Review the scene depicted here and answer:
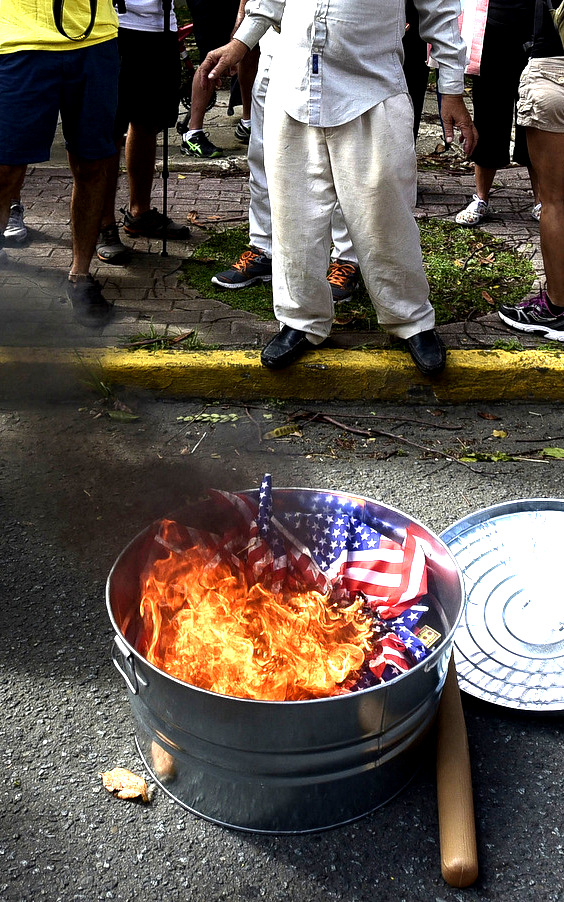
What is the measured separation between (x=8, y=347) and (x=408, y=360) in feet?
6.43

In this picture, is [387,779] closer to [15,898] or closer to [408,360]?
[15,898]

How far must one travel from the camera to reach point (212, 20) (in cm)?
693

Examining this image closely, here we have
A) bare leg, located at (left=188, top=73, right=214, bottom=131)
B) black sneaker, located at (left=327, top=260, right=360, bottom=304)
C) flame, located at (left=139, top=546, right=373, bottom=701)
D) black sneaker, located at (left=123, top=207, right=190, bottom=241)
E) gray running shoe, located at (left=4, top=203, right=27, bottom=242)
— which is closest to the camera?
flame, located at (left=139, top=546, right=373, bottom=701)

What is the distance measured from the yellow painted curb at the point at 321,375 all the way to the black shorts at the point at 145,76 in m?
1.66

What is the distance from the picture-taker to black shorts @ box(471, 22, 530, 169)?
5191 millimetres

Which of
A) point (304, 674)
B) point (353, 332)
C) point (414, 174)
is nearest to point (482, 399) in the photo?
point (353, 332)

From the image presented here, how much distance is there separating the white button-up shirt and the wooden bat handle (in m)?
2.30

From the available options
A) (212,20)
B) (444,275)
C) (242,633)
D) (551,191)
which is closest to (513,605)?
(242,633)

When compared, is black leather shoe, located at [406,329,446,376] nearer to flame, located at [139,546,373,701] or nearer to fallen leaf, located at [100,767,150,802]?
flame, located at [139,546,373,701]

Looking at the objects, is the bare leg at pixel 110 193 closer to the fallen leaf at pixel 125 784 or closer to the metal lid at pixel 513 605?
the metal lid at pixel 513 605

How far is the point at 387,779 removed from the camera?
223 cm

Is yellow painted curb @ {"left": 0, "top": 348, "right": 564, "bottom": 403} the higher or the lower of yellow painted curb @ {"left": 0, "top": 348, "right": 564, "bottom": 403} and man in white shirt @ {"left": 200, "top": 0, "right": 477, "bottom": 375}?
the lower

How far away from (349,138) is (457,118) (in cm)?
57

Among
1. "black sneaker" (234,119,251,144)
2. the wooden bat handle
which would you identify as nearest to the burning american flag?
the wooden bat handle
